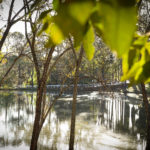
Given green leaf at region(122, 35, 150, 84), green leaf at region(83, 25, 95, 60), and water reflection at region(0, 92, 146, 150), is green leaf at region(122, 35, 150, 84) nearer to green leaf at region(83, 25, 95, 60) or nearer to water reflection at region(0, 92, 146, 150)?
green leaf at region(83, 25, 95, 60)

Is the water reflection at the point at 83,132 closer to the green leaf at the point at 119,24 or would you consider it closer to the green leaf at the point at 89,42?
the green leaf at the point at 89,42

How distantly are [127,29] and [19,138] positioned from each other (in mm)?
10270

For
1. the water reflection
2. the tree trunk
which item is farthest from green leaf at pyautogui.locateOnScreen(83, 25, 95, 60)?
the water reflection

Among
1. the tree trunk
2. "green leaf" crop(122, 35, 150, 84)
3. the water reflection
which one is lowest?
the water reflection

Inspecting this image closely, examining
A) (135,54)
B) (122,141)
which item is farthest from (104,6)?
(122,141)

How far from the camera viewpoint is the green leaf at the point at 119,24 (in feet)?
0.48

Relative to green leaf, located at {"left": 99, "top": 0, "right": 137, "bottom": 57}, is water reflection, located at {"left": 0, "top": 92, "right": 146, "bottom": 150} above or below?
below

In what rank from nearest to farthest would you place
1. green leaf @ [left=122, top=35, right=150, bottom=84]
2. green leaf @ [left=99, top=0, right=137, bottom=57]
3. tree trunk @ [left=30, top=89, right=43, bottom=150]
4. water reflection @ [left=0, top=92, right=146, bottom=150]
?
green leaf @ [left=99, top=0, right=137, bottom=57]
green leaf @ [left=122, top=35, right=150, bottom=84]
tree trunk @ [left=30, top=89, right=43, bottom=150]
water reflection @ [left=0, top=92, right=146, bottom=150]

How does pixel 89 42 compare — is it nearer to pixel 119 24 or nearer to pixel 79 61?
pixel 119 24

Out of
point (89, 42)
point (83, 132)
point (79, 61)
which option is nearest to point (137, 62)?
point (89, 42)

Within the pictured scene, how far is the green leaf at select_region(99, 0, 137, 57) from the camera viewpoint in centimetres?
15

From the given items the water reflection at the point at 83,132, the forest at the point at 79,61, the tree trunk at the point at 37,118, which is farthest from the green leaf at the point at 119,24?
the water reflection at the point at 83,132

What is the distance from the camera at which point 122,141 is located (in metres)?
9.07

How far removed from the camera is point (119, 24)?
144mm
